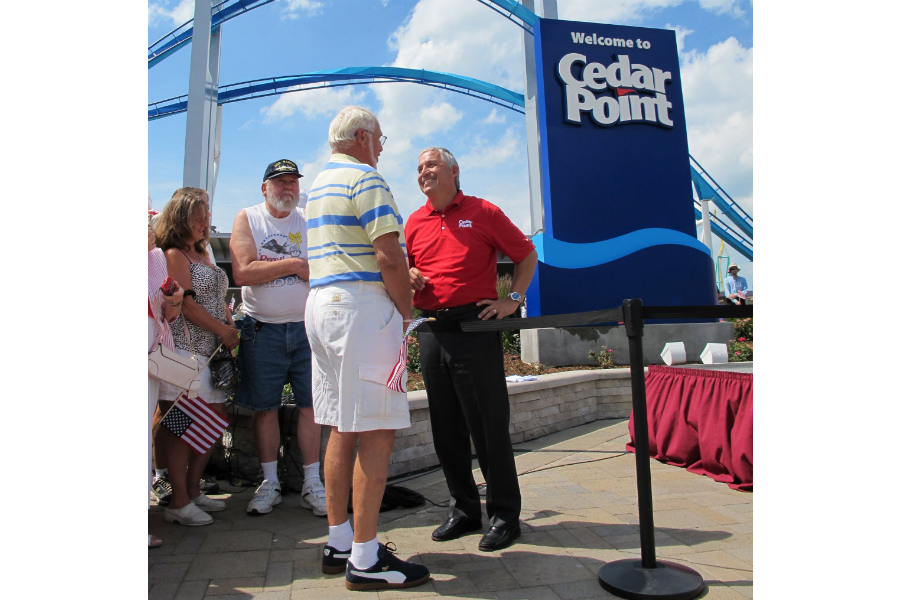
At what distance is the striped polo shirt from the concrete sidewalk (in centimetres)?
127

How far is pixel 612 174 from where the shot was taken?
8586mm

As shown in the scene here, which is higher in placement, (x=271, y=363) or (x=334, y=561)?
(x=271, y=363)

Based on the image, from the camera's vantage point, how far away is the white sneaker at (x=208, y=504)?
141 inches

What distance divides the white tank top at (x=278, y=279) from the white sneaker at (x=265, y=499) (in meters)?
0.98

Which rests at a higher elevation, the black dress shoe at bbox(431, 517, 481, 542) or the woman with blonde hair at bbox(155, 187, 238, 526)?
the woman with blonde hair at bbox(155, 187, 238, 526)

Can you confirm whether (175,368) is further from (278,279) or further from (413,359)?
(413,359)

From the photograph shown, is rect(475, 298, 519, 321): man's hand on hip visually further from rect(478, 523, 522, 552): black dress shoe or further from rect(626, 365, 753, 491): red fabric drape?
rect(626, 365, 753, 491): red fabric drape

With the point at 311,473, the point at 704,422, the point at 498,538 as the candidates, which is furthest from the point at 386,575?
the point at 704,422

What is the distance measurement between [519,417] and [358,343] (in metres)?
3.40

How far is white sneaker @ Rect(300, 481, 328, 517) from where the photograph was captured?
342 cm

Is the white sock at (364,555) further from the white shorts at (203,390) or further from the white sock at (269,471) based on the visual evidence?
the white shorts at (203,390)

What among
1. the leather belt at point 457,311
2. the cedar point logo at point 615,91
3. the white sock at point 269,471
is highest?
the cedar point logo at point 615,91

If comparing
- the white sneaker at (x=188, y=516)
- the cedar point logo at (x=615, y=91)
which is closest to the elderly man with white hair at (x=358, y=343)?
the white sneaker at (x=188, y=516)

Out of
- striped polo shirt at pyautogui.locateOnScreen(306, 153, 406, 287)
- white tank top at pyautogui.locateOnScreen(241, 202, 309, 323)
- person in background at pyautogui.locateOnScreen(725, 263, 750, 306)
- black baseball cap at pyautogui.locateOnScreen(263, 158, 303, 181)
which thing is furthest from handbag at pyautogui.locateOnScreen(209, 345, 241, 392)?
person in background at pyautogui.locateOnScreen(725, 263, 750, 306)
